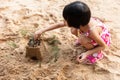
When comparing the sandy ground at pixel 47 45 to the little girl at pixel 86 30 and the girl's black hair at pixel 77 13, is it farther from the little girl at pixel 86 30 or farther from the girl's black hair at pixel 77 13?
the girl's black hair at pixel 77 13

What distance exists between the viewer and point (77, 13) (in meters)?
1.93

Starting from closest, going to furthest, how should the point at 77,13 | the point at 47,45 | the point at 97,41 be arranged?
the point at 77,13, the point at 97,41, the point at 47,45

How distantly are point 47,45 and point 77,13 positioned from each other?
0.55 meters

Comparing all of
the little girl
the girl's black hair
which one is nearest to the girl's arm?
the little girl

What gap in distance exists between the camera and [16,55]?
90.0 inches

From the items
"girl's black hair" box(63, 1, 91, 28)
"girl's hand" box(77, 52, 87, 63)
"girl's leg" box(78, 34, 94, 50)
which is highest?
"girl's black hair" box(63, 1, 91, 28)

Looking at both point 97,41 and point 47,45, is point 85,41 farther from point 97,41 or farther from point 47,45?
point 47,45

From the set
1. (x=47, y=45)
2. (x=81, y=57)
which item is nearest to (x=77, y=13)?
(x=81, y=57)

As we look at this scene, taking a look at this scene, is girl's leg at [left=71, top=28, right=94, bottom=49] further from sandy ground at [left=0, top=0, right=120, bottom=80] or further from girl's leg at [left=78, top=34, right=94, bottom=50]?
sandy ground at [left=0, top=0, right=120, bottom=80]

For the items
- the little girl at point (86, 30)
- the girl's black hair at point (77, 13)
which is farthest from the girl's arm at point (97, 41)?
the girl's black hair at point (77, 13)

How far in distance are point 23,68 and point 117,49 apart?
790mm

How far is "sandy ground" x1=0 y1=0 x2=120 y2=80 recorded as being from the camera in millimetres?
2109

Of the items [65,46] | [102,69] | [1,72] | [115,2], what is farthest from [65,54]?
[115,2]

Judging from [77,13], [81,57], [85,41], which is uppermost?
[77,13]
